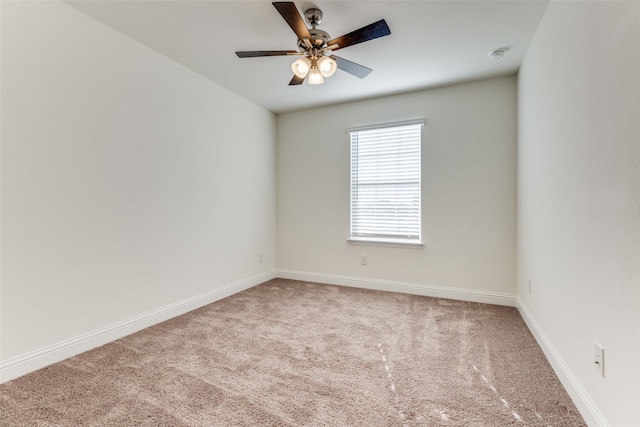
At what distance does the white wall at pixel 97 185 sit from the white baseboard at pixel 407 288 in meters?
1.24

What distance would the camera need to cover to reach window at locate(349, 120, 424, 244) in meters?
3.77

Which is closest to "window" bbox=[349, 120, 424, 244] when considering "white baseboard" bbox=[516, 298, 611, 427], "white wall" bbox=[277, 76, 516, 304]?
"white wall" bbox=[277, 76, 516, 304]

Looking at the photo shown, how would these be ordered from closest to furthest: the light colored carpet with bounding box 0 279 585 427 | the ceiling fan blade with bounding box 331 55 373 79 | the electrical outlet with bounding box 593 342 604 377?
the electrical outlet with bounding box 593 342 604 377 < the light colored carpet with bounding box 0 279 585 427 < the ceiling fan blade with bounding box 331 55 373 79

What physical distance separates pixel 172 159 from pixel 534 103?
10.9 ft

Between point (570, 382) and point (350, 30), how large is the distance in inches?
111

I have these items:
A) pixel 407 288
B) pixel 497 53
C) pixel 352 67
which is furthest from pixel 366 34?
pixel 407 288

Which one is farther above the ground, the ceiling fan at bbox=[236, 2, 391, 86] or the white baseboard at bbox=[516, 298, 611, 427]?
the ceiling fan at bbox=[236, 2, 391, 86]

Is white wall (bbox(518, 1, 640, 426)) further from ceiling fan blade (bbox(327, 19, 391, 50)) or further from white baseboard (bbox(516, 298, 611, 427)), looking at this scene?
ceiling fan blade (bbox(327, 19, 391, 50))

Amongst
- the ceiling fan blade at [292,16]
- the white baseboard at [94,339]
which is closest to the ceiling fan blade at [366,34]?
the ceiling fan blade at [292,16]

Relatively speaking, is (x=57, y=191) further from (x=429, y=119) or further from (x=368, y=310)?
(x=429, y=119)

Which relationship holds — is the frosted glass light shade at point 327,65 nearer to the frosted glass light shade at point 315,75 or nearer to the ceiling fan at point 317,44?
the ceiling fan at point 317,44

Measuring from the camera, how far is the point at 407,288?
3768mm

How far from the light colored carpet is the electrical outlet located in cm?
34

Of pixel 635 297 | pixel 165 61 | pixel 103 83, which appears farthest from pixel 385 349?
pixel 165 61
